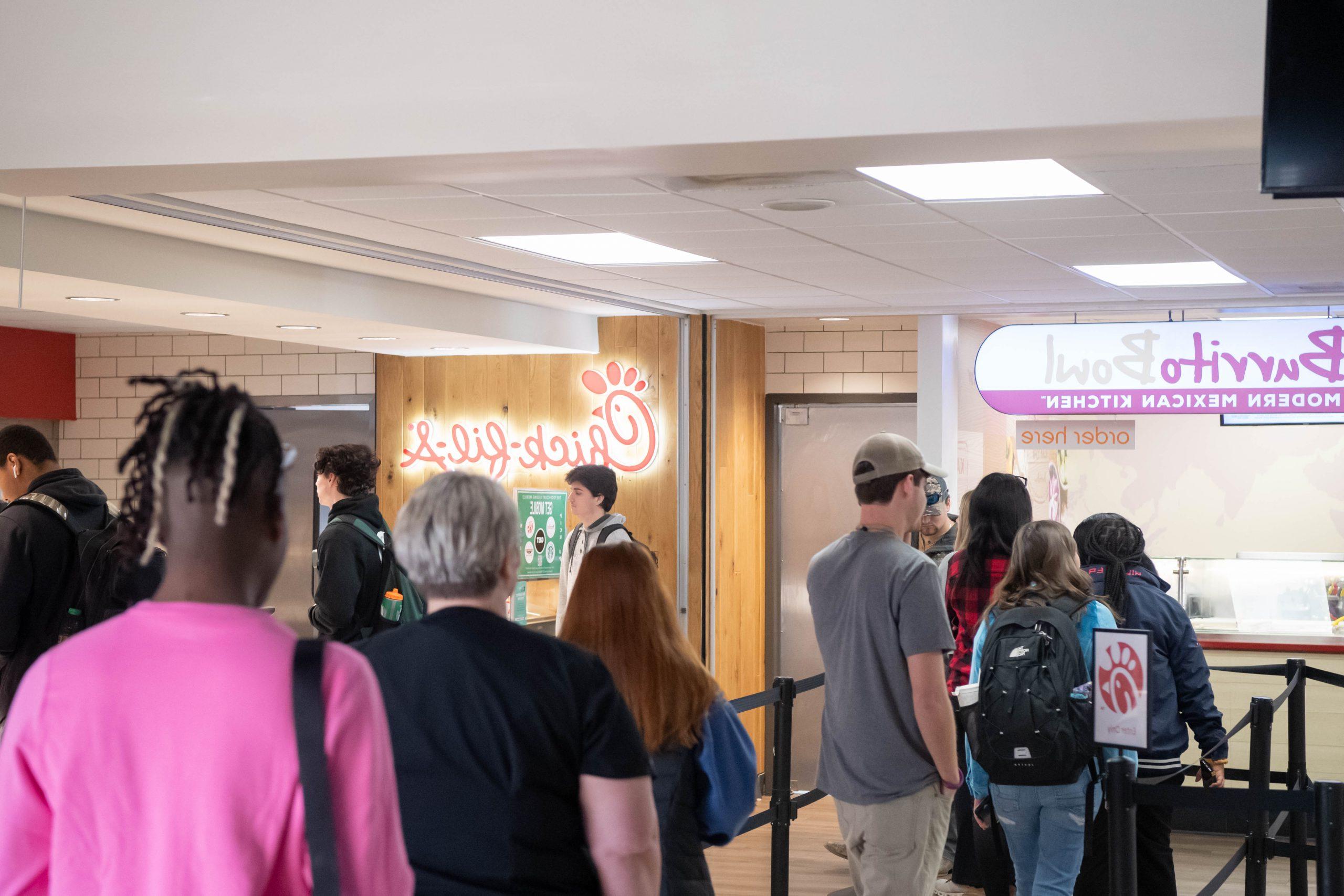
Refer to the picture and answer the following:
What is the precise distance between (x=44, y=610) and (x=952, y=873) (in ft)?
12.6

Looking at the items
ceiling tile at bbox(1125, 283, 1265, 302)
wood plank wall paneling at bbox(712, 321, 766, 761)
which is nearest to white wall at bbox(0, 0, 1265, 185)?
ceiling tile at bbox(1125, 283, 1265, 302)

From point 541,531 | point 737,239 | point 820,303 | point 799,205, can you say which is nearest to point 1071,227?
point 799,205

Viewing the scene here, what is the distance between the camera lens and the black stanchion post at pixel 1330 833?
3.12 metres

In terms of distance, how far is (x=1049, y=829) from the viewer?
12.7 feet

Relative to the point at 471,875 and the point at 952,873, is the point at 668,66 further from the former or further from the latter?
the point at 952,873

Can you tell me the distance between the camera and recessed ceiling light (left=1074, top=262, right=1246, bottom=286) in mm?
5945

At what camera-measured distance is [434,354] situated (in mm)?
8445

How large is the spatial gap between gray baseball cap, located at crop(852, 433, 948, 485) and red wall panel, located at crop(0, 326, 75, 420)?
7426 mm

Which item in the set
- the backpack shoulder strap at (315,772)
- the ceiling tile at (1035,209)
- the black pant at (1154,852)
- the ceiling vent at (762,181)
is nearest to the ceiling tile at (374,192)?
the ceiling vent at (762,181)

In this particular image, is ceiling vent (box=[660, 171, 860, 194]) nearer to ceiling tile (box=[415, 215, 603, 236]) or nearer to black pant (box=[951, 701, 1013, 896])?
ceiling tile (box=[415, 215, 603, 236])

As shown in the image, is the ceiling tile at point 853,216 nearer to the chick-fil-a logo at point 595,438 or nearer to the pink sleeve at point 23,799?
the chick-fil-a logo at point 595,438

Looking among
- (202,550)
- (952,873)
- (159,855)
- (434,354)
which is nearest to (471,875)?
(159,855)

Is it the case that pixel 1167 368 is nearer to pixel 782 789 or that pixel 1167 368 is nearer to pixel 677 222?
pixel 677 222

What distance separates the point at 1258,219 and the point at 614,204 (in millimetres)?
2221
